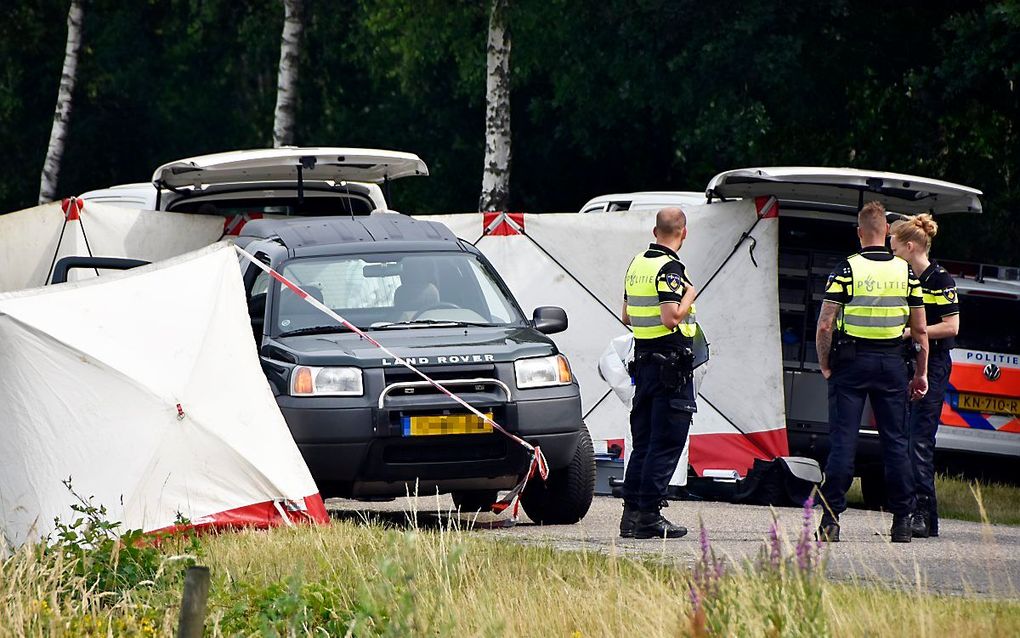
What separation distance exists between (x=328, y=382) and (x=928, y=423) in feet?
11.6

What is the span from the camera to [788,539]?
784 centimetres

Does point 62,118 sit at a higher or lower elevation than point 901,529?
higher

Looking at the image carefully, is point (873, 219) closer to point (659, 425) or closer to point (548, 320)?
point (659, 425)

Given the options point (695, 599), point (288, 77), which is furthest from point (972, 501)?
point (288, 77)

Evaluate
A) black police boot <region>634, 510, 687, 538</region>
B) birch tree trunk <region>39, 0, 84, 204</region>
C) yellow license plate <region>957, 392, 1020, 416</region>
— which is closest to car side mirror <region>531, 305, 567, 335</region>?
black police boot <region>634, 510, 687, 538</region>

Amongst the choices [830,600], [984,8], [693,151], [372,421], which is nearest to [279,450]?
[372,421]

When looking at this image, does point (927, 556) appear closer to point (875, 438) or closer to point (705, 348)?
point (705, 348)

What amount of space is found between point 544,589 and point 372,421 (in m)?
2.88

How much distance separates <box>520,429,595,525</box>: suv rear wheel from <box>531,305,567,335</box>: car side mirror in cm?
70

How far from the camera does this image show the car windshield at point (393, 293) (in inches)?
433

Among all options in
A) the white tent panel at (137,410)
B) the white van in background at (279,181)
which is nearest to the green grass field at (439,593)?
the white tent panel at (137,410)

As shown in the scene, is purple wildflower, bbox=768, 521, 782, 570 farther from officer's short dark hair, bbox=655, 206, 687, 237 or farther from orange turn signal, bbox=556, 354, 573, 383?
orange turn signal, bbox=556, 354, 573, 383

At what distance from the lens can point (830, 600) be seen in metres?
6.49

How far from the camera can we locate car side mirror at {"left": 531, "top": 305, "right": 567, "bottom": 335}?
11031mm
